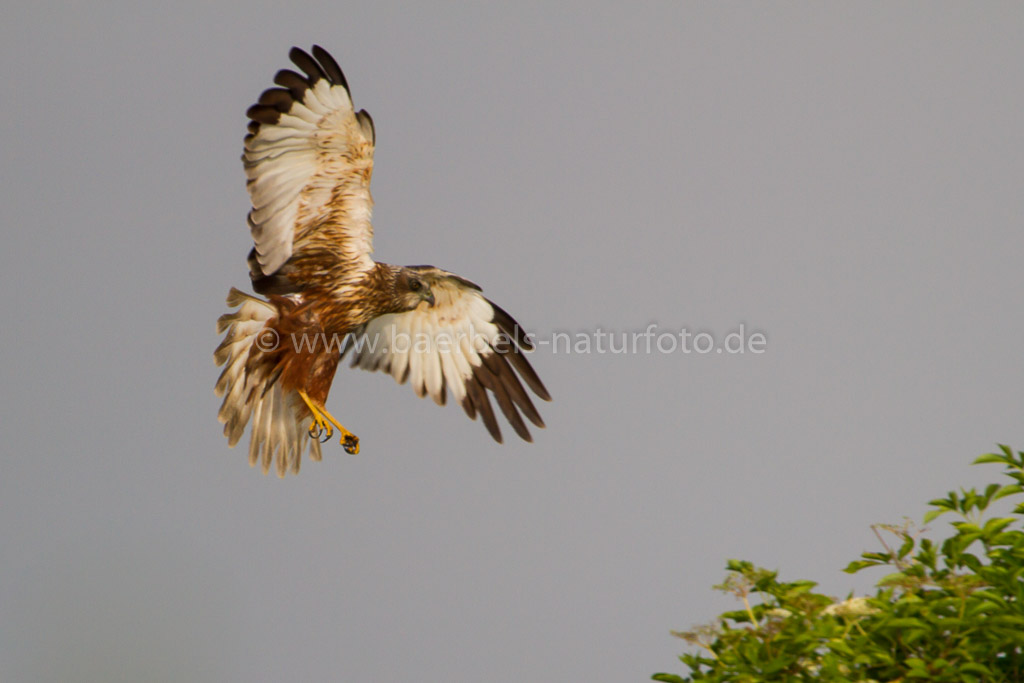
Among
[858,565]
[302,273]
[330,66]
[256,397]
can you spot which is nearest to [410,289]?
[302,273]

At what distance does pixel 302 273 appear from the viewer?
4.91 meters

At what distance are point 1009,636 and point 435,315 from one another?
14.2ft

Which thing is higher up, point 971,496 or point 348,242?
point 348,242

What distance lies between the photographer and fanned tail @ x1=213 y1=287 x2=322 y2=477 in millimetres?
4914

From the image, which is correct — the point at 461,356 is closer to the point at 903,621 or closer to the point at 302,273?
the point at 302,273

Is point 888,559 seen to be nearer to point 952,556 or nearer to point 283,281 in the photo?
point 952,556

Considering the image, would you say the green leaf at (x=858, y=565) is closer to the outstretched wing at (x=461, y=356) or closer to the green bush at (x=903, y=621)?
the green bush at (x=903, y=621)

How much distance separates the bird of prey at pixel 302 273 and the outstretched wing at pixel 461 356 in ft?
1.45

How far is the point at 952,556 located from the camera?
2398 mm

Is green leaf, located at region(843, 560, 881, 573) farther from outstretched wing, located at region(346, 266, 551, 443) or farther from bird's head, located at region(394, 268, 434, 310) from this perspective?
outstretched wing, located at region(346, 266, 551, 443)

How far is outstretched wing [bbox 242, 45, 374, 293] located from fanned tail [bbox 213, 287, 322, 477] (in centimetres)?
21

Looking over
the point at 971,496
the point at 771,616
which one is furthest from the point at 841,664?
the point at 971,496

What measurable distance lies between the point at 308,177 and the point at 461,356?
180 centimetres

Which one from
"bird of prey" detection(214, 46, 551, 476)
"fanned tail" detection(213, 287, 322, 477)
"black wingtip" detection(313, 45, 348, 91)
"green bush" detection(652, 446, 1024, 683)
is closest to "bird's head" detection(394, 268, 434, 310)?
"bird of prey" detection(214, 46, 551, 476)
